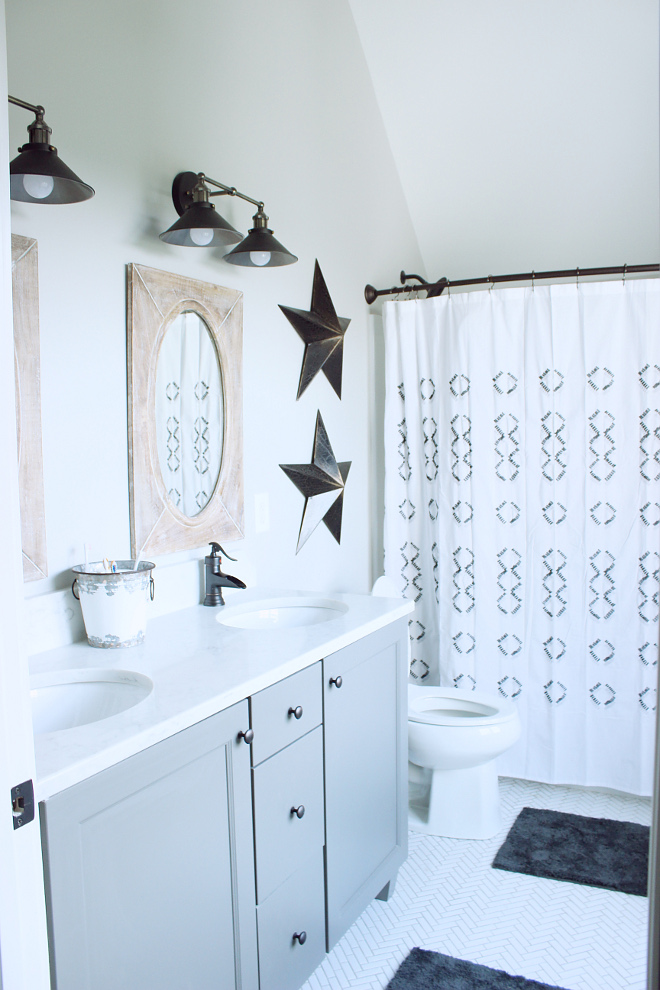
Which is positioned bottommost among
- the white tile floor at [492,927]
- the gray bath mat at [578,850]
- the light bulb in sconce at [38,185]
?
the white tile floor at [492,927]

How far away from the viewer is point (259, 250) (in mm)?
2025

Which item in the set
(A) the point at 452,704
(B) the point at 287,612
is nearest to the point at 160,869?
(B) the point at 287,612

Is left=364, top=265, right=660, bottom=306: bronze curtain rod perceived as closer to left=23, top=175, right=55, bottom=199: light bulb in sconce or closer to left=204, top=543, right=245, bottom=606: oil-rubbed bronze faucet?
left=204, top=543, right=245, bottom=606: oil-rubbed bronze faucet

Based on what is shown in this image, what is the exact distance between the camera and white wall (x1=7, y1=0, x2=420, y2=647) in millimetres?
1636

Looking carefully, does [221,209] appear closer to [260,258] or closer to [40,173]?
[260,258]

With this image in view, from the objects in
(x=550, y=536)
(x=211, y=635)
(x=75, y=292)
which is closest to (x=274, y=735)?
(x=211, y=635)

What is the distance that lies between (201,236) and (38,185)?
48 centimetres

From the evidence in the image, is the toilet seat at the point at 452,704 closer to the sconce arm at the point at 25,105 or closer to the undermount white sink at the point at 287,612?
the undermount white sink at the point at 287,612

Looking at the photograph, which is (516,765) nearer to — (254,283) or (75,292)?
(254,283)

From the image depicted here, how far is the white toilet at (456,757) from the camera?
245 centimetres

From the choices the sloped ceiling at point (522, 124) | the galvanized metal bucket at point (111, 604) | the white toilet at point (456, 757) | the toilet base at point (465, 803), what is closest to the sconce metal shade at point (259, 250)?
the galvanized metal bucket at point (111, 604)

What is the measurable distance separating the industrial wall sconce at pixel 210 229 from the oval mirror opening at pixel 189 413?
0.70 ft

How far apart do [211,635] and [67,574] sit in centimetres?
35

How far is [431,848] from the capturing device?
2518 mm
